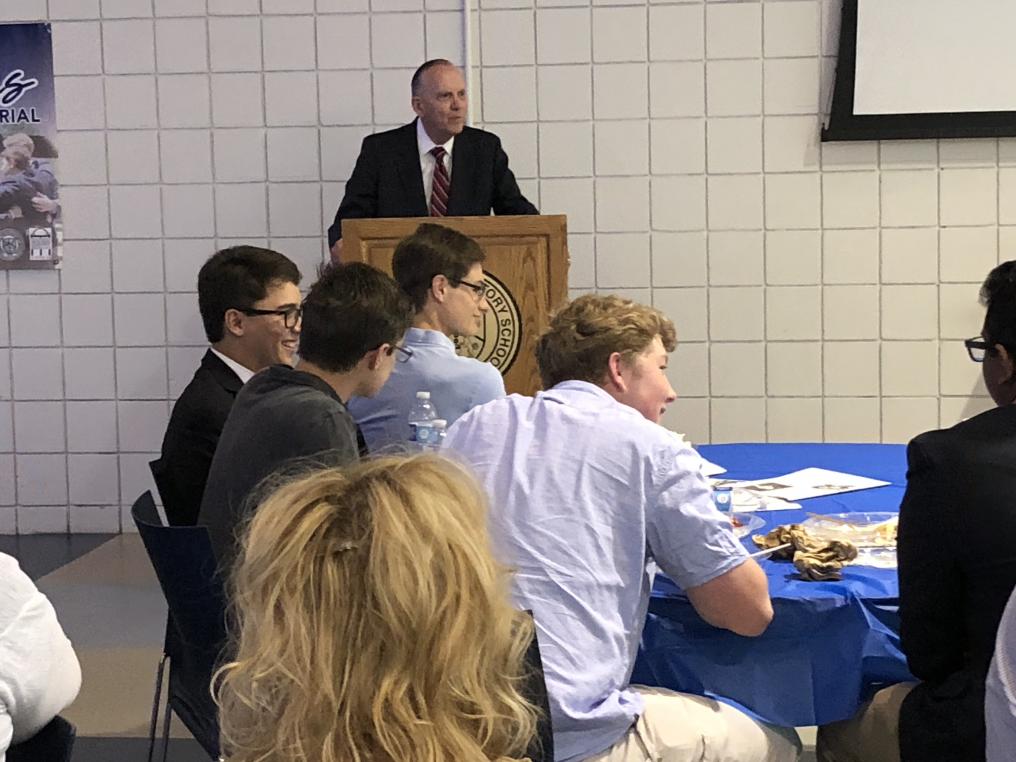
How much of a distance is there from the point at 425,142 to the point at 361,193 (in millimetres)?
315

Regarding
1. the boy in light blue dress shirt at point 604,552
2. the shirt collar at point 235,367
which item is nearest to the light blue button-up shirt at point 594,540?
the boy in light blue dress shirt at point 604,552

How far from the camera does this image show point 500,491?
2.09 m

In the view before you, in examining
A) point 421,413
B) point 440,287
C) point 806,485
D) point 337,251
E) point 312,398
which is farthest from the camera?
point 337,251

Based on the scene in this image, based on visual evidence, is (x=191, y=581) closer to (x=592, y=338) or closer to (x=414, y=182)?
(x=592, y=338)

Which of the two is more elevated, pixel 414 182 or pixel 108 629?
pixel 414 182

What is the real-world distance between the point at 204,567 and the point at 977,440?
130 centimetres

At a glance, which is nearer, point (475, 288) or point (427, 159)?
point (475, 288)

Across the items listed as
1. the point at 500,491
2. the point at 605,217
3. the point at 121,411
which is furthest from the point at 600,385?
the point at 121,411

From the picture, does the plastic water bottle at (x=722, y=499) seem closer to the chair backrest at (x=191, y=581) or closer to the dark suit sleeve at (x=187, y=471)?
the chair backrest at (x=191, y=581)

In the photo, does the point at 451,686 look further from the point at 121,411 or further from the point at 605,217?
the point at 121,411

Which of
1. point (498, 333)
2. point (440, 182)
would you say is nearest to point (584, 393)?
point (498, 333)

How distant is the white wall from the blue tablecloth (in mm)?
3151

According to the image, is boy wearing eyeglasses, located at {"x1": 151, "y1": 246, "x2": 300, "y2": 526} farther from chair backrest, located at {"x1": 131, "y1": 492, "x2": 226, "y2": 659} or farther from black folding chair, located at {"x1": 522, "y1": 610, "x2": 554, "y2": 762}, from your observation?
black folding chair, located at {"x1": 522, "y1": 610, "x2": 554, "y2": 762}

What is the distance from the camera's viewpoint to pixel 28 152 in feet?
18.4
